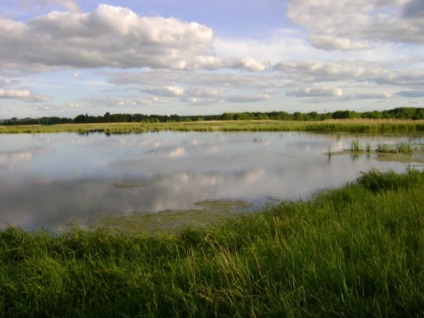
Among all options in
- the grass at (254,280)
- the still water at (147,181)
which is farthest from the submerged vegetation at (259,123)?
the grass at (254,280)

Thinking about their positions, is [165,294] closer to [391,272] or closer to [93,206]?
[391,272]

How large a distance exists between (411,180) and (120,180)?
7969 millimetres

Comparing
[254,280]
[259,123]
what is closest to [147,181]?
[254,280]

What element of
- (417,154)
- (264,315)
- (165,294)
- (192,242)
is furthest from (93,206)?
(417,154)

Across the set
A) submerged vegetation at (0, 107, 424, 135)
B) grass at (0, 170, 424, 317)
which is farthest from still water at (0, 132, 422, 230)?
submerged vegetation at (0, 107, 424, 135)

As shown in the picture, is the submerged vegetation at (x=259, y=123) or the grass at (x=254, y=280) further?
the submerged vegetation at (x=259, y=123)

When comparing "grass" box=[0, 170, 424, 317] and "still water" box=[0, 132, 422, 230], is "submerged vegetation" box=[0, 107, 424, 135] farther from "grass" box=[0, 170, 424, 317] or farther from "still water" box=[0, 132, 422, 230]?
"grass" box=[0, 170, 424, 317]

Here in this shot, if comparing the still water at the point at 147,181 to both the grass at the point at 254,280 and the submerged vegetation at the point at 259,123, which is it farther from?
the submerged vegetation at the point at 259,123

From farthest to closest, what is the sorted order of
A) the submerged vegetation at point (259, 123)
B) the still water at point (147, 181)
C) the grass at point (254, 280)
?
the submerged vegetation at point (259, 123)
the still water at point (147, 181)
the grass at point (254, 280)

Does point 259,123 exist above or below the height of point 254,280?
above

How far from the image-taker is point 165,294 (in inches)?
107

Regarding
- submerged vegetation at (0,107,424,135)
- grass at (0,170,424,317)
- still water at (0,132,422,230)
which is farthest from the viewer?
submerged vegetation at (0,107,424,135)

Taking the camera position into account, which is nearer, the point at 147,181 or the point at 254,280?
the point at 254,280

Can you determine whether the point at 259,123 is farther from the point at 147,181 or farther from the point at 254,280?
the point at 254,280
